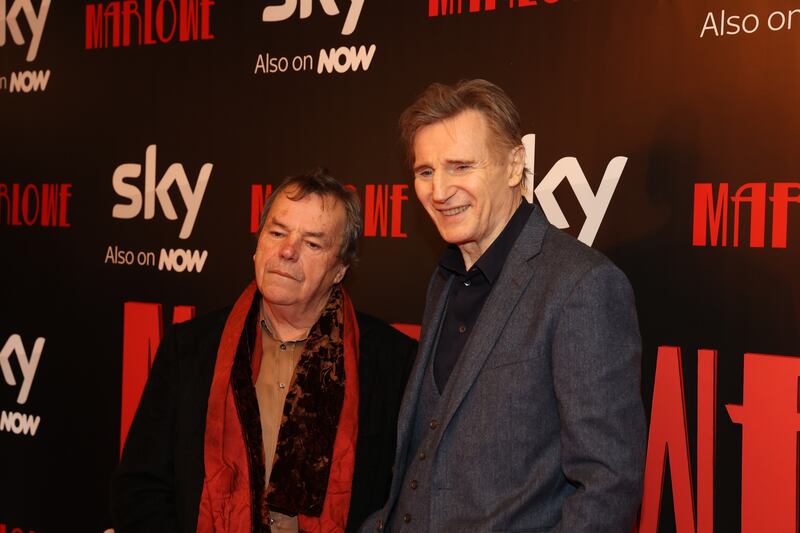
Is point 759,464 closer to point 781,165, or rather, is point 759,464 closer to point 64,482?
point 781,165

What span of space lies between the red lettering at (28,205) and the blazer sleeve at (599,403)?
111 inches

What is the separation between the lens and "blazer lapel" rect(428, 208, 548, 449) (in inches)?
74.4

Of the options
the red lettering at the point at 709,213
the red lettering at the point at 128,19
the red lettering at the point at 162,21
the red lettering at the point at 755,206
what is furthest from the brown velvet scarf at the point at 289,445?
the red lettering at the point at 128,19

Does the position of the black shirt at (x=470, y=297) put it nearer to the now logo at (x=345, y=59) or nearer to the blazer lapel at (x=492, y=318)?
the blazer lapel at (x=492, y=318)

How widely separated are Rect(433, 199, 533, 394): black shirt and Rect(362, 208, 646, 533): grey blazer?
6cm

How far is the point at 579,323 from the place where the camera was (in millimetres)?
1745

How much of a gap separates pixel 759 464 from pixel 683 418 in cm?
23

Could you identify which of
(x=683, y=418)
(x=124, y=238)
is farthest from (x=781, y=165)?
(x=124, y=238)

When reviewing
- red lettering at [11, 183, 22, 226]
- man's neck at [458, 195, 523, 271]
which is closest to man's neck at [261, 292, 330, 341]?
man's neck at [458, 195, 523, 271]

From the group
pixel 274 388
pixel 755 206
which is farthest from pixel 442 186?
pixel 755 206

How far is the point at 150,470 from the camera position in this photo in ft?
7.94

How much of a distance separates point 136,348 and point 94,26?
1.31 metres

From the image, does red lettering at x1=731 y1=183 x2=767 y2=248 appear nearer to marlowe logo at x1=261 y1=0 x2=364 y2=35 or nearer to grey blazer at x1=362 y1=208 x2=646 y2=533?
grey blazer at x1=362 y1=208 x2=646 y2=533

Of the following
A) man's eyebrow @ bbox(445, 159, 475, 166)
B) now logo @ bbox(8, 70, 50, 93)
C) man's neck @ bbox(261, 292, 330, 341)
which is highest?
now logo @ bbox(8, 70, 50, 93)
